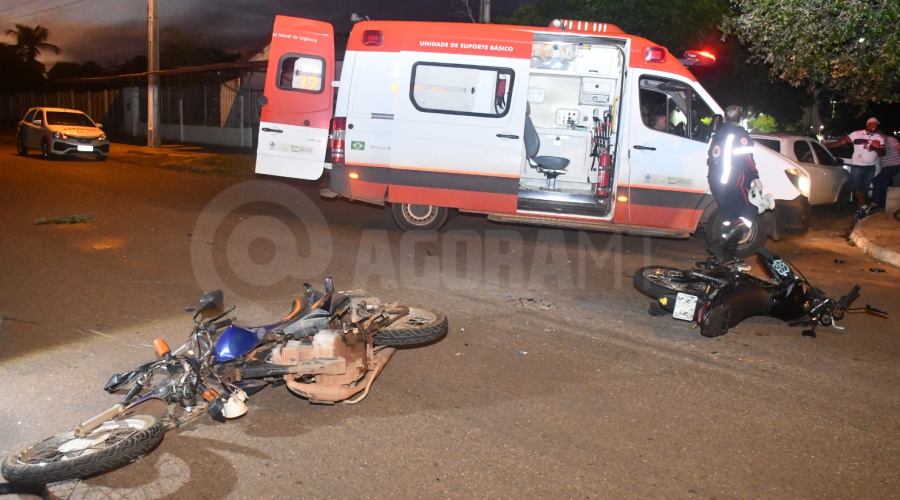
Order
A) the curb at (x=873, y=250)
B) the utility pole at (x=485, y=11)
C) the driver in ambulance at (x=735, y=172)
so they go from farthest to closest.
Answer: the utility pole at (x=485, y=11), the curb at (x=873, y=250), the driver in ambulance at (x=735, y=172)

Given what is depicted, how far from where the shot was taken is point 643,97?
917 centimetres

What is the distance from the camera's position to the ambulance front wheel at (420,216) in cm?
981

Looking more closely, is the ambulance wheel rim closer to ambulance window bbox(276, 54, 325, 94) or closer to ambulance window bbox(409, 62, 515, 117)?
ambulance window bbox(409, 62, 515, 117)

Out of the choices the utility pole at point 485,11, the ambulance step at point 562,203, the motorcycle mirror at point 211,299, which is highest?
the utility pole at point 485,11

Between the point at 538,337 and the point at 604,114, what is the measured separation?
20.3ft

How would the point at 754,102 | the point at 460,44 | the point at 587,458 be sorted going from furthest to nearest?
the point at 754,102
the point at 460,44
the point at 587,458

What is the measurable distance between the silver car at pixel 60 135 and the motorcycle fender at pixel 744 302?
56.6ft

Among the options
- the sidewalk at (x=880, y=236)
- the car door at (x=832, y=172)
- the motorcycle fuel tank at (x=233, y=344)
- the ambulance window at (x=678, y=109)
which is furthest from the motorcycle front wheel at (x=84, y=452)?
the car door at (x=832, y=172)

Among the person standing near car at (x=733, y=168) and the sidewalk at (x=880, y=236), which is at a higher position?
the person standing near car at (x=733, y=168)

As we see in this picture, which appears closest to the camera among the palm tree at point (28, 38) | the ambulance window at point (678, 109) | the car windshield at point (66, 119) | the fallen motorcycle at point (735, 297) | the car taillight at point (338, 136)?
the fallen motorcycle at point (735, 297)

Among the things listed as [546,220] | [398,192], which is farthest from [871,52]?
[398,192]

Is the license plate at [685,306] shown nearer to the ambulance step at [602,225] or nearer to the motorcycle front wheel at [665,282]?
the motorcycle front wheel at [665,282]

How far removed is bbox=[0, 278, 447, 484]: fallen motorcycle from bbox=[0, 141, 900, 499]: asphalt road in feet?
0.66

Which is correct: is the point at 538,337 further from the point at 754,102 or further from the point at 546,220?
the point at 754,102
